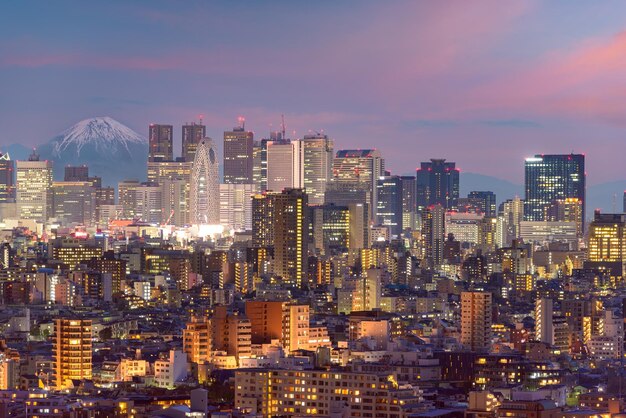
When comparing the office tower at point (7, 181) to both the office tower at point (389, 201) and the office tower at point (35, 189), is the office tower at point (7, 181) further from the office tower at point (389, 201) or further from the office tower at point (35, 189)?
the office tower at point (389, 201)

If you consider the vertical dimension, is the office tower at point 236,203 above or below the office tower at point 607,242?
above

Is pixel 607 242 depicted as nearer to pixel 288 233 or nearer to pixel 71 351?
pixel 288 233

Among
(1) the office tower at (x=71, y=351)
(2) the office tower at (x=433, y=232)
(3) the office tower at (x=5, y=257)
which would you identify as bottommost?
(1) the office tower at (x=71, y=351)

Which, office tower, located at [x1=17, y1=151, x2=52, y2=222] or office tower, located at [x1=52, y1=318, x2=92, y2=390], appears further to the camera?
office tower, located at [x1=17, y1=151, x2=52, y2=222]

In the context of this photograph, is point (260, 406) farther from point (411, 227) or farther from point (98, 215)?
point (98, 215)

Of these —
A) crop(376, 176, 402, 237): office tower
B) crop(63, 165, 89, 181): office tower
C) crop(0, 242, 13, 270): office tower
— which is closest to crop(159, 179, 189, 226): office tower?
crop(63, 165, 89, 181): office tower

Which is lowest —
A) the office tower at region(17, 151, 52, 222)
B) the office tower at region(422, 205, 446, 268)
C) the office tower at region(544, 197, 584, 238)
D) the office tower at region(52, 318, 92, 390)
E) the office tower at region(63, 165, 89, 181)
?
the office tower at region(52, 318, 92, 390)

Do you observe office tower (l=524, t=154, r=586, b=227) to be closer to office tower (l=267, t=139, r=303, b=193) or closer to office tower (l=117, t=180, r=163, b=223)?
office tower (l=267, t=139, r=303, b=193)

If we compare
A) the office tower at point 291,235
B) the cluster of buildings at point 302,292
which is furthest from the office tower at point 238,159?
the office tower at point 291,235

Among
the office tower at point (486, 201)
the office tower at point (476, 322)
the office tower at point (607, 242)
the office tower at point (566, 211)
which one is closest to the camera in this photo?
the office tower at point (476, 322)
